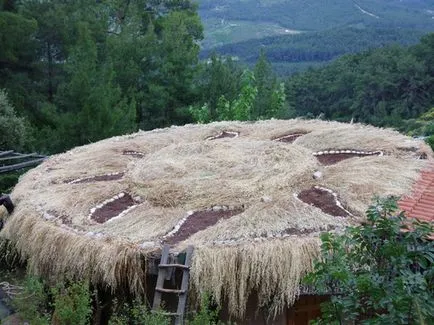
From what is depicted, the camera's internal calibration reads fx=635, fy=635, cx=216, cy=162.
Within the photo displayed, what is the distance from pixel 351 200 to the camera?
8.10 m

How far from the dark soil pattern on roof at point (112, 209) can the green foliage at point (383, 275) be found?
4.30m

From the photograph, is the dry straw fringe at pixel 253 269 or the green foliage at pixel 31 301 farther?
the green foliage at pixel 31 301

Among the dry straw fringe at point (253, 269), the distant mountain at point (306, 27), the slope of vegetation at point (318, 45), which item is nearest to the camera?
the dry straw fringe at point (253, 269)

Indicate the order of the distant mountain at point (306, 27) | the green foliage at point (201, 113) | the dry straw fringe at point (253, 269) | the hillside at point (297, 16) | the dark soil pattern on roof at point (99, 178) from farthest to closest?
the hillside at point (297, 16), the distant mountain at point (306, 27), the green foliage at point (201, 113), the dark soil pattern on roof at point (99, 178), the dry straw fringe at point (253, 269)

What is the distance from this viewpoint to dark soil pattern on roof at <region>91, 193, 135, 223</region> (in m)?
8.20

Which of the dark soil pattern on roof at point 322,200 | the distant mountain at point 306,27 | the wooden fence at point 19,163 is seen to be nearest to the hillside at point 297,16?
the distant mountain at point 306,27

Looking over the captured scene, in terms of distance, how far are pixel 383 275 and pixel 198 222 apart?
153 inches

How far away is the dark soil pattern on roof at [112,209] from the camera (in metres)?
8.20

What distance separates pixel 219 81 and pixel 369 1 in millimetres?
94793

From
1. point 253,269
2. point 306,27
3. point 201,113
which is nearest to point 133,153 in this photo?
point 253,269

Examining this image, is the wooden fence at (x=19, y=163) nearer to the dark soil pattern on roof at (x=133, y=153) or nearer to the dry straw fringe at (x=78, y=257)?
the dark soil pattern on roof at (x=133, y=153)

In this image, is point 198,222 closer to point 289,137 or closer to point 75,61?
point 289,137

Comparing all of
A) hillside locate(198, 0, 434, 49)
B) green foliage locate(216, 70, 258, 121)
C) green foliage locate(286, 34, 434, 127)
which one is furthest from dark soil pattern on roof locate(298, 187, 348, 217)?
hillside locate(198, 0, 434, 49)

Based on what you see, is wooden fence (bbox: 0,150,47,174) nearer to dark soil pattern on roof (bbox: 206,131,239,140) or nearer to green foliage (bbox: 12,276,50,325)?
dark soil pattern on roof (bbox: 206,131,239,140)
